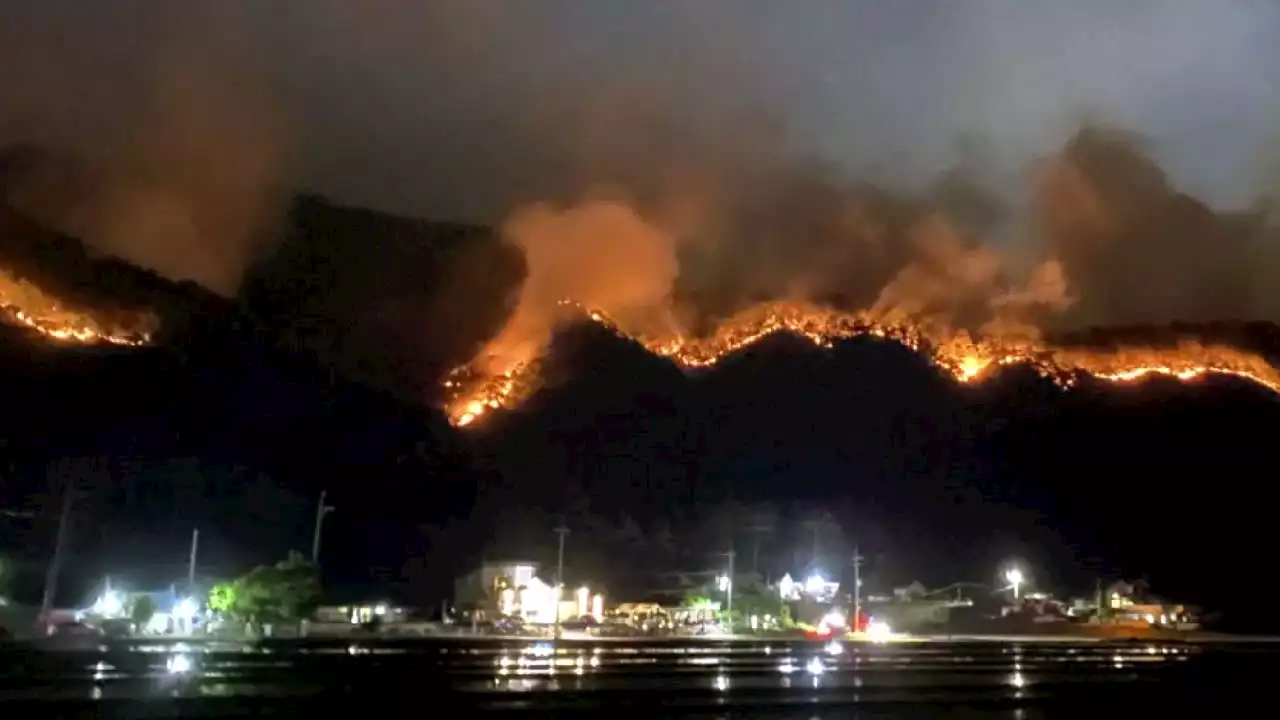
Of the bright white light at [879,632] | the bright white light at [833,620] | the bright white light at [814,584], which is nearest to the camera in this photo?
the bright white light at [879,632]

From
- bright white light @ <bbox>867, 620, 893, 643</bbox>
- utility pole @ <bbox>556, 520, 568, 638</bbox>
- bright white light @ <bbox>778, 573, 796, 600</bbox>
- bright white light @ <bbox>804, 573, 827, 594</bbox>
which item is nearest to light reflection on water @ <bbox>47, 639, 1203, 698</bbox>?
bright white light @ <bbox>867, 620, 893, 643</bbox>

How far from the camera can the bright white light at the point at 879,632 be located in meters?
34.1

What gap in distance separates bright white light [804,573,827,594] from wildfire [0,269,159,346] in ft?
93.9

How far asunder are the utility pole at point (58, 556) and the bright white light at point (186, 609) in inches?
132

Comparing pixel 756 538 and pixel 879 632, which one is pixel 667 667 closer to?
pixel 879 632

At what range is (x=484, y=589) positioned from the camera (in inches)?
1594

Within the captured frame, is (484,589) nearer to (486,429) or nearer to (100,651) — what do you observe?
(486,429)

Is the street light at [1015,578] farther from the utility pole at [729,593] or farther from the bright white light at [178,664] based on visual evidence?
the bright white light at [178,664]

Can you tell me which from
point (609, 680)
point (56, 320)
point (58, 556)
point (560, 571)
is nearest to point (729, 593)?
point (560, 571)

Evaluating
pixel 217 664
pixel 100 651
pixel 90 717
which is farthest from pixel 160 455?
pixel 90 717

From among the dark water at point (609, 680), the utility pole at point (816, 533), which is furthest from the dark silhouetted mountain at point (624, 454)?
the dark water at point (609, 680)

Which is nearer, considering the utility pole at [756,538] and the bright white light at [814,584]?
the bright white light at [814,584]

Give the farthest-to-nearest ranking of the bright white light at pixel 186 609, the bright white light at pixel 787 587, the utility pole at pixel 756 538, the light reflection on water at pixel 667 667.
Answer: the utility pole at pixel 756 538, the bright white light at pixel 787 587, the bright white light at pixel 186 609, the light reflection on water at pixel 667 667

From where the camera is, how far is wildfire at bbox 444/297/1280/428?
182 ft
